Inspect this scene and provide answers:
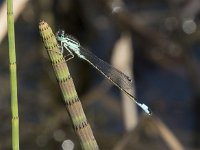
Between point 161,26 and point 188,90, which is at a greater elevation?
point 161,26

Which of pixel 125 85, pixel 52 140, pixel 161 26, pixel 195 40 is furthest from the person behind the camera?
pixel 161 26

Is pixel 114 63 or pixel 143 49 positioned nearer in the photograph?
pixel 114 63

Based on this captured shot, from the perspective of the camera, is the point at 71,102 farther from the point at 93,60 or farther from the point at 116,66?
the point at 116,66

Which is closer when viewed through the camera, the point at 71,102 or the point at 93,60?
the point at 71,102

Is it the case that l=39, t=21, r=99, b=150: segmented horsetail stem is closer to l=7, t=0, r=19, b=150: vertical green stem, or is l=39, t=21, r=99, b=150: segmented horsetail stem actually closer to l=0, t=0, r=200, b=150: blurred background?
l=7, t=0, r=19, b=150: vertical green stem

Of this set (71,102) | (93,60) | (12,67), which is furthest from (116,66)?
(12,67)

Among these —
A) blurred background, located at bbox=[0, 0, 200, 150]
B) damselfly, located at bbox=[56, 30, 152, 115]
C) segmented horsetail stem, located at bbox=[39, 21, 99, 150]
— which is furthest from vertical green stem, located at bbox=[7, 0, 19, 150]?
blurred background, located at bbox=[0, 0, 200, 150]

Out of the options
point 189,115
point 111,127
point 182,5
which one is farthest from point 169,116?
point 182,5

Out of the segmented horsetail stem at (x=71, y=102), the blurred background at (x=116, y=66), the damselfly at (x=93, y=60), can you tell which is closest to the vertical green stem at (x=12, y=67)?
the segmented horsetail stem at (x=71, y=102)

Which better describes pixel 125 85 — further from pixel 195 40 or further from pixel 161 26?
pixel 161 26
